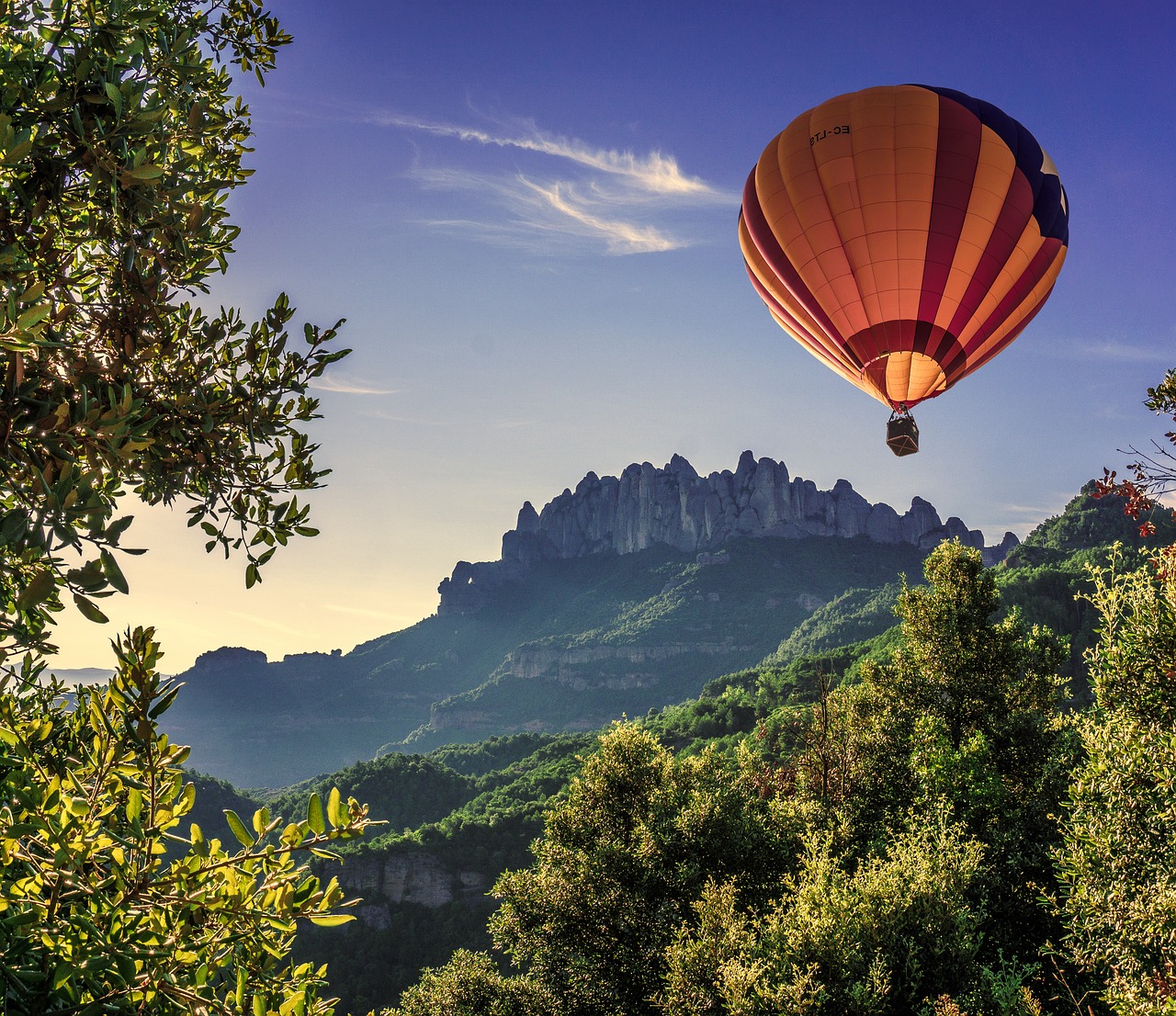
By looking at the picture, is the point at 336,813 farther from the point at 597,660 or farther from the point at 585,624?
the point at 585,624

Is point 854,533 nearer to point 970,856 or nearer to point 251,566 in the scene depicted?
point 970,856

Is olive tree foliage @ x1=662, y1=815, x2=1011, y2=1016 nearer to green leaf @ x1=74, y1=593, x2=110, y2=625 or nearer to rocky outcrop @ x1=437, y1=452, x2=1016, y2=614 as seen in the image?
green leaf @ x1=74, y1=593, x2=110, y2=625

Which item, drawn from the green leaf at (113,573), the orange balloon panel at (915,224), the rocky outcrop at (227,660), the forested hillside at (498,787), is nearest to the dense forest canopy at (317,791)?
the green leaf at (113,573)

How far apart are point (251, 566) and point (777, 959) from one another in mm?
9841

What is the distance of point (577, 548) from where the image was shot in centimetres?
17700

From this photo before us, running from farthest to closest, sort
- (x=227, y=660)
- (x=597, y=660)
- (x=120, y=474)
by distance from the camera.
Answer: (x=227, y=660) < (x=597, y=660) < (x=120, y=474)

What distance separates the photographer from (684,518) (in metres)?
158

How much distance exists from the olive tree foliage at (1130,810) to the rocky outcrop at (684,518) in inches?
5592

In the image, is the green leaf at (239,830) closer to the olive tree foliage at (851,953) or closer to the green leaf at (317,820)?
the green leaf at (317,820)

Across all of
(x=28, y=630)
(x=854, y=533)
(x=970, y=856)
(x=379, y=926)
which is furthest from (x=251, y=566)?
(x=854, y=533)

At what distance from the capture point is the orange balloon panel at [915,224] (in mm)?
15438

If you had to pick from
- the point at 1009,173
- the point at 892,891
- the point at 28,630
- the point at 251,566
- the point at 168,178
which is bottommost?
the point at 892,891

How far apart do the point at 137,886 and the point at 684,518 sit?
157487 mm

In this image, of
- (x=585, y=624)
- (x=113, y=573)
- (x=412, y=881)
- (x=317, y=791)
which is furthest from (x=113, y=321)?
(x=585, y=624)
